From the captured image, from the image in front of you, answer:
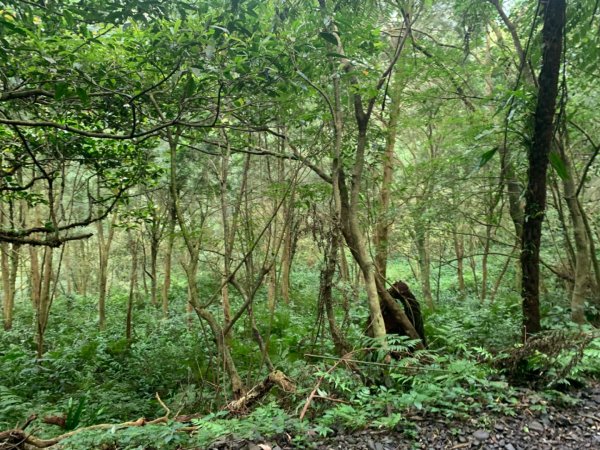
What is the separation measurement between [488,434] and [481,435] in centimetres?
8

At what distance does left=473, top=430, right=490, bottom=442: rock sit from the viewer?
305 centimetres

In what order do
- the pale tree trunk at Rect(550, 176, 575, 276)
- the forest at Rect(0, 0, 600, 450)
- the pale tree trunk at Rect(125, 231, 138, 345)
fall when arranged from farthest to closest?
the pale tree trunk at Rect(125, 231, 138, 345)
the pale tree trunk at Rect(550, 176, 575, 276)
the forest at Rect(0, 0, 600, 450)

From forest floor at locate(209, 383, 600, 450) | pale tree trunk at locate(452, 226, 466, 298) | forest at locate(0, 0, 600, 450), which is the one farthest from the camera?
pale tree trunk at locate(452, 226, 466, 298)

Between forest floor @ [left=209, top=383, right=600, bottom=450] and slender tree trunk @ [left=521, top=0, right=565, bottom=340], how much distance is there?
109cm

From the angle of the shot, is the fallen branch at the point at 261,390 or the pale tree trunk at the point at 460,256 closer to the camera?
the fallen branch at the point at 261,390

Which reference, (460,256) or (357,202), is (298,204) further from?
(460,256)

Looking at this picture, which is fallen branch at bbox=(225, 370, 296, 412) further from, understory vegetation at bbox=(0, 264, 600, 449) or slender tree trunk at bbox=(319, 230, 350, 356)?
slender tree trunk at bbox=(319, 230, 350, 356)

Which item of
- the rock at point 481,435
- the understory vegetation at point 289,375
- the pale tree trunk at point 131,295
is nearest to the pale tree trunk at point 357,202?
the understory vegetation at point 289,375

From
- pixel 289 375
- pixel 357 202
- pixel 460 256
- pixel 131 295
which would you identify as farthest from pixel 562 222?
pixel 131 295

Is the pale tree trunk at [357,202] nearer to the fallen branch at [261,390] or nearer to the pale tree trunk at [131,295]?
the fallen branch at [261,390]

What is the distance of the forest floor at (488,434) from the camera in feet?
9.70

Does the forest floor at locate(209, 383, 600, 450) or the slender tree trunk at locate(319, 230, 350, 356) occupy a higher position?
the slender tree trunk at locate(319, 230, 350, 356)

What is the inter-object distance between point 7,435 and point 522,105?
5788mm

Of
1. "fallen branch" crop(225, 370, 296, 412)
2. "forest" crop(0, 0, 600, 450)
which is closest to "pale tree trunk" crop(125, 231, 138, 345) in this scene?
"forest" crop(0, 0, 600, 450)
